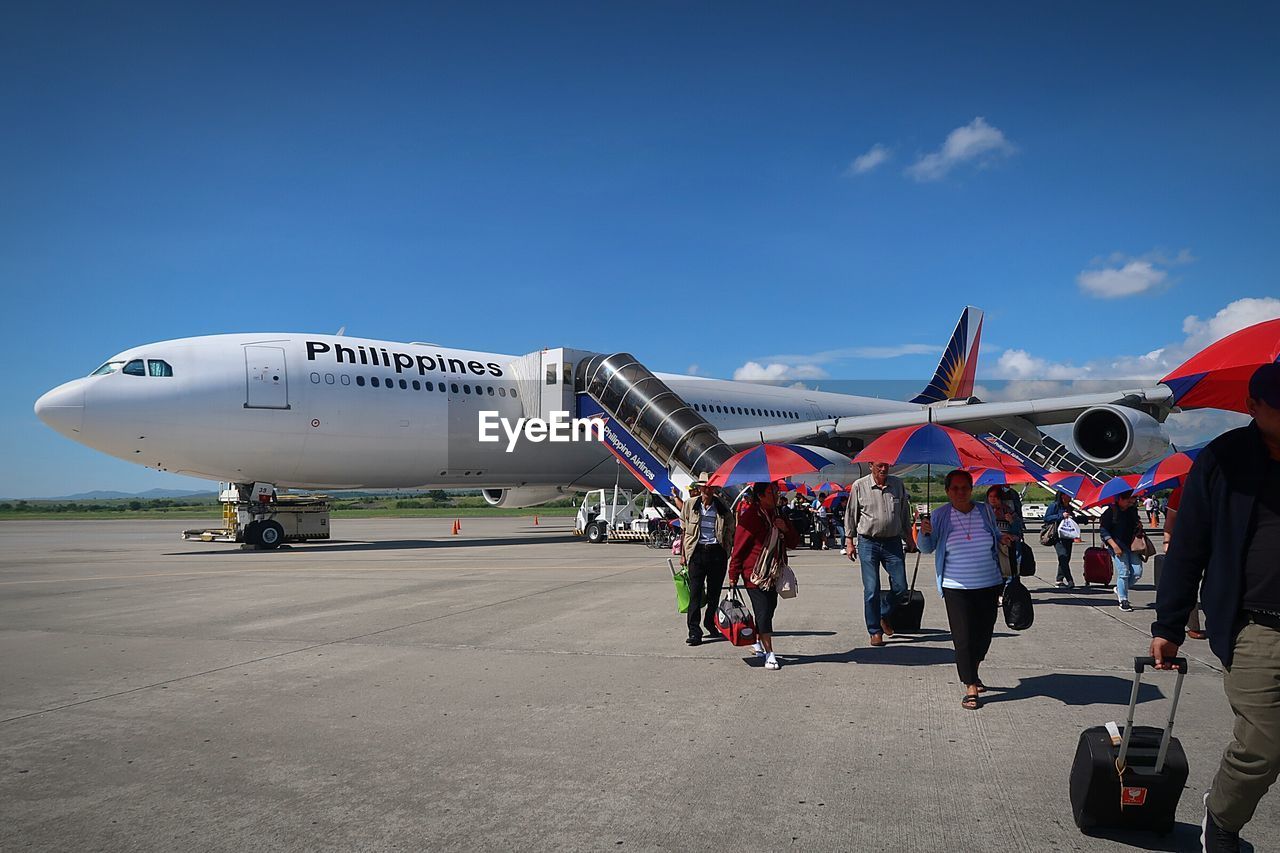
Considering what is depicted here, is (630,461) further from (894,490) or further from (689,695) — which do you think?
(689,695)

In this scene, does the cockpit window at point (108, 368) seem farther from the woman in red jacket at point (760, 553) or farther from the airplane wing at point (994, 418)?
the woman in red jacket at point (760, 553)

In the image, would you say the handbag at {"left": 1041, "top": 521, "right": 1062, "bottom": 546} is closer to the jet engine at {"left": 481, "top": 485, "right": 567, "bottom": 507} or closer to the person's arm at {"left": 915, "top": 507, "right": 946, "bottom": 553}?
the person's arm at {"left": 915, "top": 507, "right": 946, "bottom": 553}

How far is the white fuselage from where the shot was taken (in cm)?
1703

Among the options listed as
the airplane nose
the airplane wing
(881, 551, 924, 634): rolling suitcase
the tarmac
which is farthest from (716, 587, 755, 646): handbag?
the airplane nose

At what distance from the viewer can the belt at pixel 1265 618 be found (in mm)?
2918

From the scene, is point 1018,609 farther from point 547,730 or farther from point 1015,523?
point 1015,523

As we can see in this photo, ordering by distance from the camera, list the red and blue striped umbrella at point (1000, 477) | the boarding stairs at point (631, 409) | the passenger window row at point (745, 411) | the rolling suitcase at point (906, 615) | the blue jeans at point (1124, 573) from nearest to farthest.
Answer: the rolling suitcase at point (906, 615) < the red and blue striped umbrella at point (1000, 477) < the blue jeans at point (1124, 573) < the boarding stairs at point (631, 409) < the passenger window row at point (745, 411)

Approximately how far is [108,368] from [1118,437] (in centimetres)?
2023

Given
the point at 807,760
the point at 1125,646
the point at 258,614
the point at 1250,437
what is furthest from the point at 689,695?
the point at 258,614

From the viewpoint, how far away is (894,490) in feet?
26.6

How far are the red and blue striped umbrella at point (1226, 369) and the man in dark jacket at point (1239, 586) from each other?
3.20 feet

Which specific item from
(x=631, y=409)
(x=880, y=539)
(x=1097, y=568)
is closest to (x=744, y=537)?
(x=880, y=539)

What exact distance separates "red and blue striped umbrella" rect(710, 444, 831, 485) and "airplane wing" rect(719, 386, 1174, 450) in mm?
8822

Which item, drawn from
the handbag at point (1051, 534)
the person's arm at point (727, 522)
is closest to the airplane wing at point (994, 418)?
the handbag at point (1051, 534)
